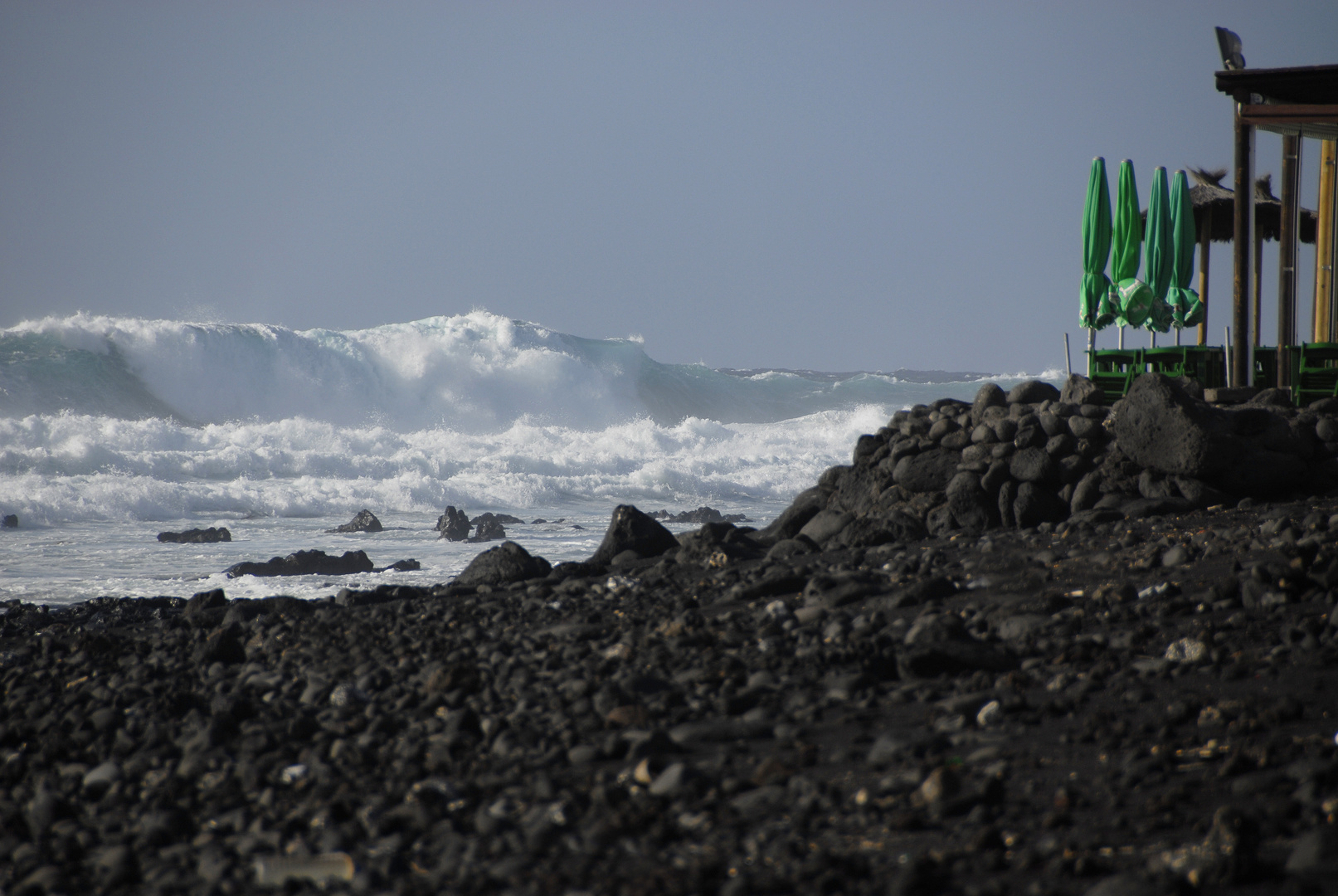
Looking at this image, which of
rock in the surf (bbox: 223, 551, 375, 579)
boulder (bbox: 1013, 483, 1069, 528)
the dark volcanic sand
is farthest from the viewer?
rock in the surf (bbox: 223, 551, 375, 579)

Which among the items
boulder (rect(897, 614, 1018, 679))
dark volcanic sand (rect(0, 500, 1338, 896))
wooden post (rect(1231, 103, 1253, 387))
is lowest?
dark volcanic sand (rect(0, 500, 1338, 896))

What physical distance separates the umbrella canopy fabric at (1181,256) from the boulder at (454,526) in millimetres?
8528

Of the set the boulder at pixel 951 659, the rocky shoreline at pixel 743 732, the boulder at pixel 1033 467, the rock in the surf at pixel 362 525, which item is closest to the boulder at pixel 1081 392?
the boulder at pixel 1033 467

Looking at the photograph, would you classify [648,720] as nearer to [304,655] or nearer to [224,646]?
[304,655]

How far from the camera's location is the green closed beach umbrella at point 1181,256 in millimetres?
10617

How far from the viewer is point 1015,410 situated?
25.2 ft

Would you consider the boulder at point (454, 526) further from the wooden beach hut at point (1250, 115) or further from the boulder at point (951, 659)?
the boulder at point (951, 659)

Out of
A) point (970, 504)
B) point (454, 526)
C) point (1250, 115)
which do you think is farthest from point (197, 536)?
point (1250, 115)

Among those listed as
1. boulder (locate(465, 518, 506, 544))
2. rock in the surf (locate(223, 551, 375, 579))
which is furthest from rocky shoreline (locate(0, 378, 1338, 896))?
boulder (locate(465, 518, 506, 544))

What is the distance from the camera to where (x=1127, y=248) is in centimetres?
1047

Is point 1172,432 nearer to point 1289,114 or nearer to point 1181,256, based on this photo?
point 1289,114

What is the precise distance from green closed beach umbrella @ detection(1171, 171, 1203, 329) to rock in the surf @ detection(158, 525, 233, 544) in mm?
11147

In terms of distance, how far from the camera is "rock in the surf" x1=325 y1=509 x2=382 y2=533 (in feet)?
46.7

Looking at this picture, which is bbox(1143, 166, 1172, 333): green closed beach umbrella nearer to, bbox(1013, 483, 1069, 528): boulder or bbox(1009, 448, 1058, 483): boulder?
bbox(1009, 448, 1058, 483): boulder
